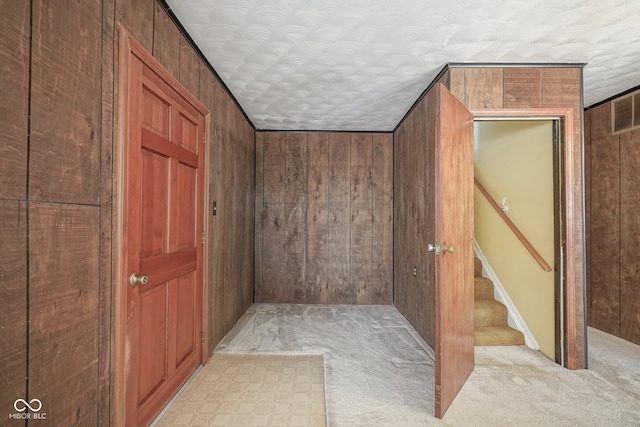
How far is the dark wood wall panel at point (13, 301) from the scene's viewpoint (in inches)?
34.6

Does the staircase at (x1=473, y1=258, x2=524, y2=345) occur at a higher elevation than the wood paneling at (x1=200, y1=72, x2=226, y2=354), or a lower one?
lower

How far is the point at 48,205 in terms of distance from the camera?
1023mm

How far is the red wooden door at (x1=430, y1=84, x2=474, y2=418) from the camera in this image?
5.95 feet

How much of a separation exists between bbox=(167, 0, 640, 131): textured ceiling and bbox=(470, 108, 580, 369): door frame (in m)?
0.40

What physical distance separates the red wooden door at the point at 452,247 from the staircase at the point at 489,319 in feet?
2.14

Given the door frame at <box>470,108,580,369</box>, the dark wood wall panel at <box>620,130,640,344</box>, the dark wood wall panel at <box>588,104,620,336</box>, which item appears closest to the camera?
the door frame at <box>470,108,580,369</box>

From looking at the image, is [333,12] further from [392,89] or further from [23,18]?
[23,18]

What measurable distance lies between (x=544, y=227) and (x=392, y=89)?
183cm

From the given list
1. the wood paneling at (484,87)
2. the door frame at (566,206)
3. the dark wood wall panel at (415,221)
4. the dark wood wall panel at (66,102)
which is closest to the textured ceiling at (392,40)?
the wood paneling at (484,87)

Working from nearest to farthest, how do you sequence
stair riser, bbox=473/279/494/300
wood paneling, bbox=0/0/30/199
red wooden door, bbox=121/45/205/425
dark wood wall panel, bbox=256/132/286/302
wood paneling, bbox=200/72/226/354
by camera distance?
1. wood paneling, bbox=0/0/30/199
2. red wooden door, bbox=121/45/205/425
3. wood paneling, bbox=200/72/226/354
4. stair riser, bbox=473/279/494/300
5. dark wood wall panel, bbox=256/132/286/302

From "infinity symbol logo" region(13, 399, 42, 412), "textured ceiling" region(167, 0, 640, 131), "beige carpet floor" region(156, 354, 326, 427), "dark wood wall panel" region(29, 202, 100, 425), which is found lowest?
"beige carpet floor" region(156, 354, 326, 427)

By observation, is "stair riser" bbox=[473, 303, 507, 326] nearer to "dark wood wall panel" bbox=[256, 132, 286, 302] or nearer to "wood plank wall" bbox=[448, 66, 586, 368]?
"wood plank wall" bbox=[448, 66, 586, 368]

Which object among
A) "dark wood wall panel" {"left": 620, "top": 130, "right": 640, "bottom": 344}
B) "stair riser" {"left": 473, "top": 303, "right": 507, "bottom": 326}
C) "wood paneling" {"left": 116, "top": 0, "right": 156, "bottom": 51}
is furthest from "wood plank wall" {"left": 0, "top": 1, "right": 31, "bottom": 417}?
"dark wood wall panel" {"left": 620, "top": 130, "right": 640, "bottom": 344}

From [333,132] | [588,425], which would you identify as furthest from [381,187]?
[588,425]
